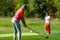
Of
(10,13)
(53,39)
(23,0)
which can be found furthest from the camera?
Answer: (10,13)

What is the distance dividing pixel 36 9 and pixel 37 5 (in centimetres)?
88

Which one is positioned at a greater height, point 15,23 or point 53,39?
point 15,23

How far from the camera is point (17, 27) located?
15664 mm

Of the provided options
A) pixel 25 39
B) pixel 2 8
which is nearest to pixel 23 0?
pixel 2 8

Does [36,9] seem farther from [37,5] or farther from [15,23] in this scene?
[15,23]

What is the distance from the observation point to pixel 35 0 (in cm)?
6197

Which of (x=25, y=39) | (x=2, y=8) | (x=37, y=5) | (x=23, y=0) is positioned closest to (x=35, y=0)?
(x=37, y=5)

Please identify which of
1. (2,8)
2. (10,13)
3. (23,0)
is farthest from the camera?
(10,13)

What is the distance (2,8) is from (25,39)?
2507 inches

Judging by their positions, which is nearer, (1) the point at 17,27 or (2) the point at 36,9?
(1) the point at 17,27

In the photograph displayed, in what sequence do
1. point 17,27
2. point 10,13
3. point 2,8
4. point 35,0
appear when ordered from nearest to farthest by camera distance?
point 17,27 < point 35,0 < point 2,8 < point 10,13

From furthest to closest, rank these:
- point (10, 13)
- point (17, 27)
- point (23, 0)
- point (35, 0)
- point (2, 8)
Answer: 1. point (10, 13)
2. point (2, 8)
3. point (23, 0)
4. point (35, 0)
5. point (17, 27)

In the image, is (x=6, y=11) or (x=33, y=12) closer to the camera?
(x=33, y=12)

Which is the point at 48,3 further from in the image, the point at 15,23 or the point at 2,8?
the point at 15,23
